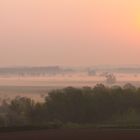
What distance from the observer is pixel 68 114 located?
47.7m

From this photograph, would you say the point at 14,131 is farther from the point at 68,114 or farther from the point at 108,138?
the point at 68,114

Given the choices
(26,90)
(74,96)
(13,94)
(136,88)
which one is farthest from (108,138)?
(26,90)

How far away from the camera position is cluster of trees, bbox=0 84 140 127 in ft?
152

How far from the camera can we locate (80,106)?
47656 millimetres

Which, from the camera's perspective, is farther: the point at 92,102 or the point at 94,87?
the point at 94,87

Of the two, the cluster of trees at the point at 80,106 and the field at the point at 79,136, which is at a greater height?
the cluster of trees at the point at 80,106

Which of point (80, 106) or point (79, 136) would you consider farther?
point (80, 106)

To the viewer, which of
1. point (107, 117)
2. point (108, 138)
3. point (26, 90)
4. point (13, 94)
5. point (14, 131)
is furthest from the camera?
point (26, 90)

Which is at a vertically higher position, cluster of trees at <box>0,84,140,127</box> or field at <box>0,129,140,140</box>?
cluster of trees at <box>0,84,140,127</box>

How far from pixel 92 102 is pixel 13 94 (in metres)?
11.3

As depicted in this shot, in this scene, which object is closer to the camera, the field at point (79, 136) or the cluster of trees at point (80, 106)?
the field at point (79, 136)

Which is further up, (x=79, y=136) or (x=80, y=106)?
(x=80, y=106)

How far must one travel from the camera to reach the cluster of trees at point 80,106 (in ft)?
152

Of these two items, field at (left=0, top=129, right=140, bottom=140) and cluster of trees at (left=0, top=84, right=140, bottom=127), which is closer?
field at (left=0, top=129, right=140, bottom=140)
